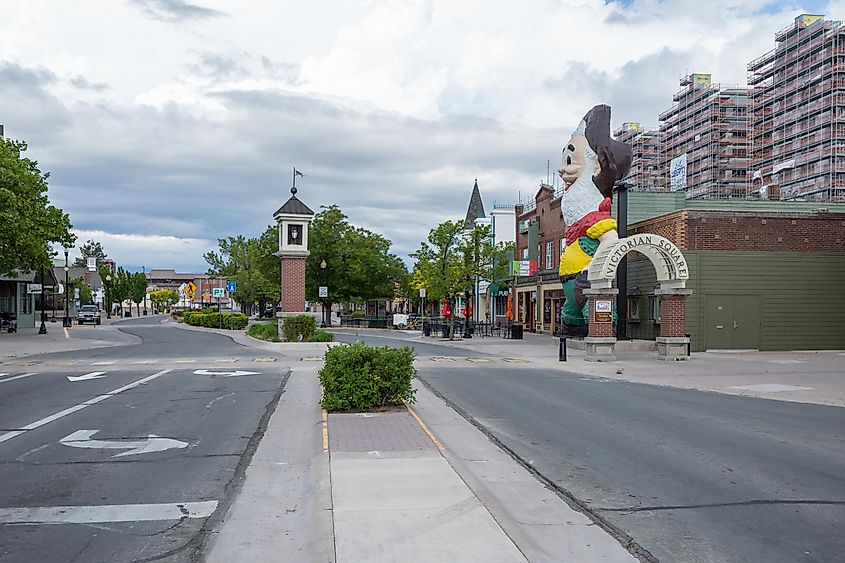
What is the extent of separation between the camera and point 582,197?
1294 inches

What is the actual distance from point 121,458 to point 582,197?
2647 centimetres

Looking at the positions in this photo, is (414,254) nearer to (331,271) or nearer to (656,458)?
(331,271)

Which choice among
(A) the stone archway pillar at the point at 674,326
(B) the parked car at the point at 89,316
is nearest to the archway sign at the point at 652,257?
(A) the stone archway pillar at the point at 674,326

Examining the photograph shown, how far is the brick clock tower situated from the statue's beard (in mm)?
11543

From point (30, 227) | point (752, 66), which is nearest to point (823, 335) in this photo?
point (30, 227)

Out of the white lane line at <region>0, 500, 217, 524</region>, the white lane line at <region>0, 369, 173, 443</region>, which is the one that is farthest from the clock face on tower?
the white lane line at <region>0, 500, 217, 524</region>

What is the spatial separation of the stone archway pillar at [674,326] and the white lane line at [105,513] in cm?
2114

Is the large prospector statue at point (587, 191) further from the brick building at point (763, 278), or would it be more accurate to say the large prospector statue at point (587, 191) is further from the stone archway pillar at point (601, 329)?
the stone archway pillar at point (601, 329)

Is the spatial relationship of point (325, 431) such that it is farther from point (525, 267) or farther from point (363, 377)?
point (525, 267)

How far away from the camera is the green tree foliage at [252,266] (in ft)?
186

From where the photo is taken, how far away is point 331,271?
5653cm

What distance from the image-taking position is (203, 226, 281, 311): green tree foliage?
186 ft

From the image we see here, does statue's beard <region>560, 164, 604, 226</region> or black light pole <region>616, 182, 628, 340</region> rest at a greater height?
statue's beard <region>560, 164, 604, 226</region>

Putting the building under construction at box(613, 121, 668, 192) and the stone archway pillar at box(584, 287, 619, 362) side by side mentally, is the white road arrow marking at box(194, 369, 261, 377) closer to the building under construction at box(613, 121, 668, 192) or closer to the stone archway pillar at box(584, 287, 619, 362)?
the stone archway pillar at box(584, 287, 619, 362)
